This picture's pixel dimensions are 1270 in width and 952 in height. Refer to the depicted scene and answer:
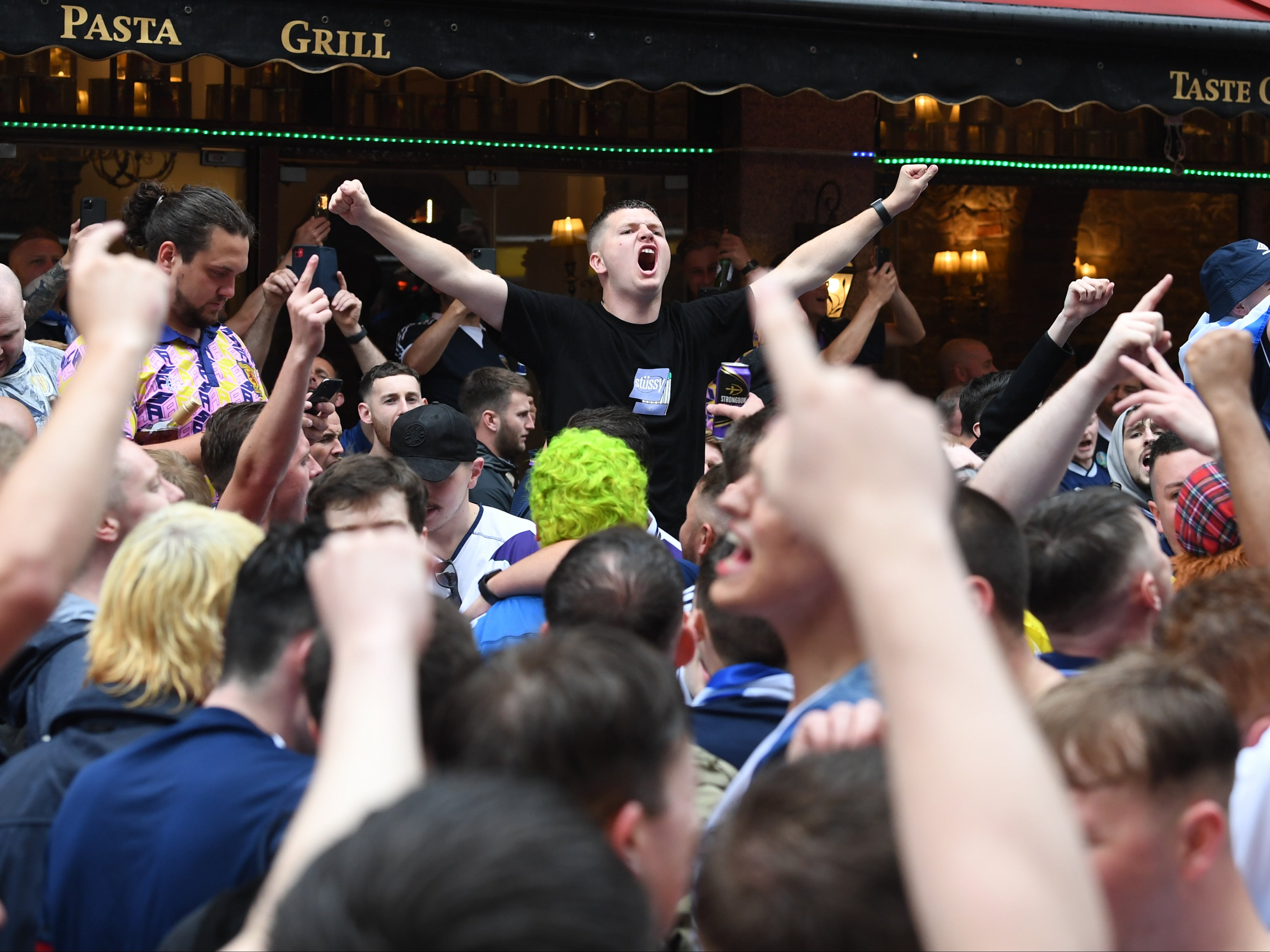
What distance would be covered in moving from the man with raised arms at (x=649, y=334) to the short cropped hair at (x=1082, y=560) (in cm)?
207

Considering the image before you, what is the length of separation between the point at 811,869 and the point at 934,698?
0.24 meters

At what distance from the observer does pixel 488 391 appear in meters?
5.55

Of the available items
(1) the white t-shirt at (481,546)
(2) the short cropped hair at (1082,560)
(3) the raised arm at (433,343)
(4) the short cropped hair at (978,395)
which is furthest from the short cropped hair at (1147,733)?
(3) the raised arm at (433,343)

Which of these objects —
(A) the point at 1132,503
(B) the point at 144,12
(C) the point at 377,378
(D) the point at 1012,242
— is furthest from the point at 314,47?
(D) the point at 1012,242

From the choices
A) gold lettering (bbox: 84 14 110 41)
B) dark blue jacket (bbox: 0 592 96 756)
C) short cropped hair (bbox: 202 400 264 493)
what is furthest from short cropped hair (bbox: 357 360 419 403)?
dark blue jacket (bbox: 0 592 96 756)

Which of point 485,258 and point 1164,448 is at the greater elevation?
point 485,258

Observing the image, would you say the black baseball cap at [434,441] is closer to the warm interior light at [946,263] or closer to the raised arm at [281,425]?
the raised arm at [281,425]

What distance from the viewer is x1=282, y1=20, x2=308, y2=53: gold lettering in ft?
16.4

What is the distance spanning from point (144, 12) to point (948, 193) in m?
4.77

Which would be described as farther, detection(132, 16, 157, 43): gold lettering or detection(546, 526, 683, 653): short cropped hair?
detection(132, 16, 157, 43): gold lettering

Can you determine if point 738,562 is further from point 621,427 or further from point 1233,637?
point 621,427

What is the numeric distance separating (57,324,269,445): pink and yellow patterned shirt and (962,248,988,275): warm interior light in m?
5.06

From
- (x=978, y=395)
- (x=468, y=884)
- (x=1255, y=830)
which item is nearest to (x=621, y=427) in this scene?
(x=978, y=395)

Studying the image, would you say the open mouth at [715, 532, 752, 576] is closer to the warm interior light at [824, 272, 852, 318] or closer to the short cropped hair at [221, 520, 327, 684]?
the short cropped hair at [221, 520, 327, 684]
